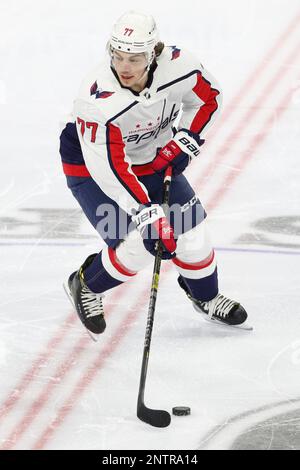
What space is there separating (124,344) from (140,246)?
0.34 meters

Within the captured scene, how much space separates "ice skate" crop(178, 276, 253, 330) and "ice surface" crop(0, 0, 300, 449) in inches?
1.4

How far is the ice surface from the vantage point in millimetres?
3221

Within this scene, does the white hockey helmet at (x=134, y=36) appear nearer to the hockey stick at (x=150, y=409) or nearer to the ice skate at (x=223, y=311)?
the hockey stick at (x=150, y=409)

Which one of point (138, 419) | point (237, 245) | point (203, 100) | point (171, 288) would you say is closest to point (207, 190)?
point (237, 245)

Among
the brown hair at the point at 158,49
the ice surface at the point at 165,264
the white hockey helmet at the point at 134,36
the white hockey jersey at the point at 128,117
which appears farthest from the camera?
the brown hair at the point at 158,49

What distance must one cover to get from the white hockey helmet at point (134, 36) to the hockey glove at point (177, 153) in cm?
39

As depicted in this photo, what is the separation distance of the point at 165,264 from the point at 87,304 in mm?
706

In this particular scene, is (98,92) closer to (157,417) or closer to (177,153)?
(177,153)

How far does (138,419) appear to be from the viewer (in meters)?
3.18

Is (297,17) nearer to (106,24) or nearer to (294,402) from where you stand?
(106,24)

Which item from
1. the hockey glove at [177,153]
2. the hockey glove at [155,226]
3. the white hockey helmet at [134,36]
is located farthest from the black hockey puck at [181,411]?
the white hockey helmet at [134,36]

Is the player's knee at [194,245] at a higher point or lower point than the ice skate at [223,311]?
higher

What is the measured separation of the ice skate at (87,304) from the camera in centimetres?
387

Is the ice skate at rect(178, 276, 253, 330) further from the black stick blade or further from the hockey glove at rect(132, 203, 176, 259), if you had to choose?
the black stick blade
